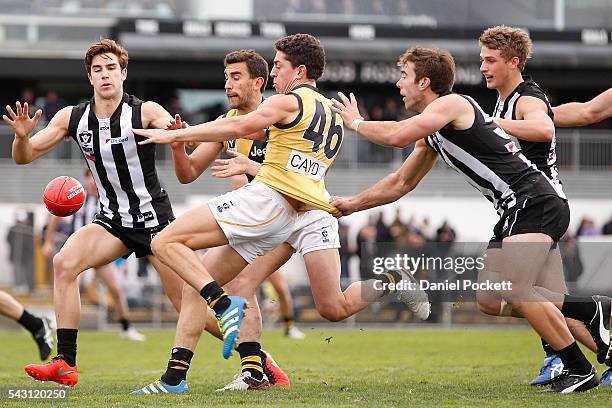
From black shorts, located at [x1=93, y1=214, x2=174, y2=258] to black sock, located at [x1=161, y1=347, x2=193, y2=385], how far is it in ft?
3.82

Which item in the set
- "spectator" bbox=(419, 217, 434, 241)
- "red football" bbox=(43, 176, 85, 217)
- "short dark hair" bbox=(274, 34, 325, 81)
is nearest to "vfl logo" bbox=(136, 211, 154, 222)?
"red football" bbox=(43, 176, 85, 217)

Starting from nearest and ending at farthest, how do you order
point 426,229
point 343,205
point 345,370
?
point 343,205, point 345,370, point 426,229

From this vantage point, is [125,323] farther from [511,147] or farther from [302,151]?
[511,147]

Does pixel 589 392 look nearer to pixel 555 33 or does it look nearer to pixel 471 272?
pixel 471 272

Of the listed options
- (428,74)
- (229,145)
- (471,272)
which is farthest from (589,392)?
(229,145)

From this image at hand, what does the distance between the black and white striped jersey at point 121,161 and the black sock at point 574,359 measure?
3210 mm

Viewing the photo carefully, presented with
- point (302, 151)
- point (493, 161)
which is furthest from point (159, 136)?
point (493, 161)

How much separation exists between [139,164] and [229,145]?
0.80 metres

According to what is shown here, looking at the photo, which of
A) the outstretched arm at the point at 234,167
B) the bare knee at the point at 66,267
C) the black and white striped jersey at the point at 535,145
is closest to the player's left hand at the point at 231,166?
the outstretched arm at the point at 234,167

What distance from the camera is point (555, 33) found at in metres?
29.2

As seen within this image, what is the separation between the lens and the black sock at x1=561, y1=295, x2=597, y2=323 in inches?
308

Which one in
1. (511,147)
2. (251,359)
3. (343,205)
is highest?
(511,147)

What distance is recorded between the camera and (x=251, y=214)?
747cm

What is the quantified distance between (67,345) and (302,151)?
2263 mm
